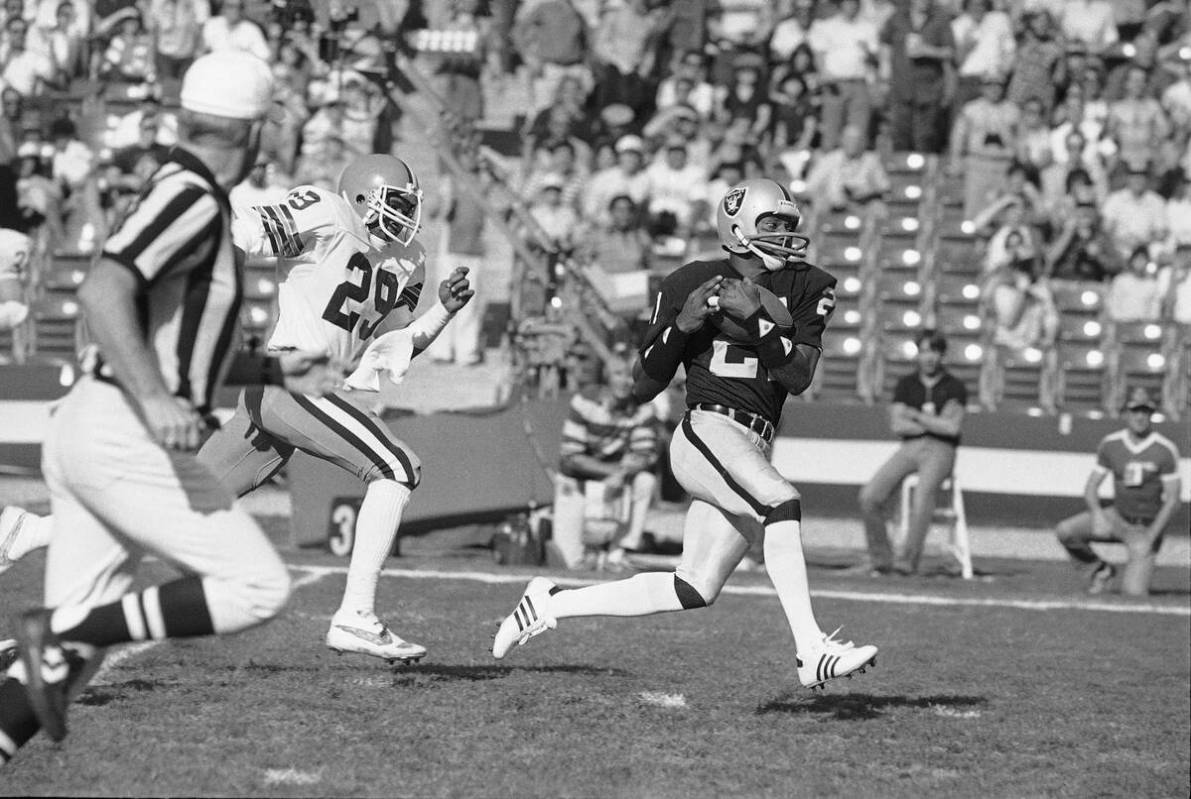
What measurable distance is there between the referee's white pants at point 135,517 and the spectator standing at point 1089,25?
1542 cm

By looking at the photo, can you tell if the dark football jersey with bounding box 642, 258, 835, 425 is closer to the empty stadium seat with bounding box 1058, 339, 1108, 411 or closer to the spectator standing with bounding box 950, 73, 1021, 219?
the empty stadium seat with bounding box 1058, 339, 1108, 411

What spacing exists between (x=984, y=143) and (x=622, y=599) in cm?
1123

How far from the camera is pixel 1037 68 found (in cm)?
1800

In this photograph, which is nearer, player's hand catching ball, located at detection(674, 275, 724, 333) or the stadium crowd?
player's hand catching ball, located at detection(674, 275, 724, 333)

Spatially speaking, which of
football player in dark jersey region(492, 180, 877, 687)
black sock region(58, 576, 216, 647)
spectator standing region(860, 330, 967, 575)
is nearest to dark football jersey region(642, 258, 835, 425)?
football player in dark jersey region(492, 180, 877, 687)

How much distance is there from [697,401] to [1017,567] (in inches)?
305

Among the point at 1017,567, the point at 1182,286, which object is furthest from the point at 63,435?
the point at 1182,286

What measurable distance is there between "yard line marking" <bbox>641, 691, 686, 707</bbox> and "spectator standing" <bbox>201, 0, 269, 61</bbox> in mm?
11652

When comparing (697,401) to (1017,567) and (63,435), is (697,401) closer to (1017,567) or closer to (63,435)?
(63,435)

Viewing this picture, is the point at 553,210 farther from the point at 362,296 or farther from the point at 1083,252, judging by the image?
the point at 362,296

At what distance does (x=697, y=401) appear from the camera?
7398mm

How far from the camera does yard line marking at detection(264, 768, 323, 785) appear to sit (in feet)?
18.4

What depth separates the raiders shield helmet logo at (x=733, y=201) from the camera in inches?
287

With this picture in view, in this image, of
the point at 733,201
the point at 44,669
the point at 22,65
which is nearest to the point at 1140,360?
the point at 733,201
